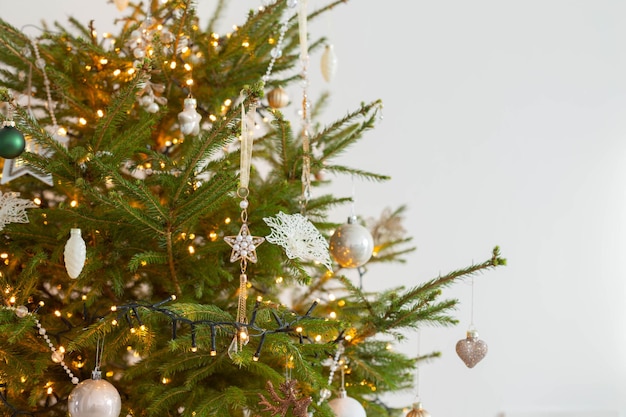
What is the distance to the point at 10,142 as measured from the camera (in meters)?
0.93

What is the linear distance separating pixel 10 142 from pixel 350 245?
535 mm

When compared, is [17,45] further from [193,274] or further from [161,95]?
[193,274]

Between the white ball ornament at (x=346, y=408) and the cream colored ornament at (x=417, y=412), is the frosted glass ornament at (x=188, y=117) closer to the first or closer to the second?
the white ball ornament at (x=346, y=408)

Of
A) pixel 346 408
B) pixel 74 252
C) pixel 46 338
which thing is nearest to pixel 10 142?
pixel 74 252

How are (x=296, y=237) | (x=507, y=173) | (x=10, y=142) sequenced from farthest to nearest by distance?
(x=507, y=173) < (x=296, y=237) < (x=10, y=142)

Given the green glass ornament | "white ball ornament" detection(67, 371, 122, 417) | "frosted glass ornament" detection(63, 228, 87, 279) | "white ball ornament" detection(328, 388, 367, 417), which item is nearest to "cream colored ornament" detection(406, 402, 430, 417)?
"white ball ornament" detection(328, 388, 367, 417)

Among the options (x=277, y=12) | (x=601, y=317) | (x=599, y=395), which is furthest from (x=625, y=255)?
(x=277, y=12)

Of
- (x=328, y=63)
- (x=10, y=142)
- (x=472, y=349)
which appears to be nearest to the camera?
(x=10, y=142)

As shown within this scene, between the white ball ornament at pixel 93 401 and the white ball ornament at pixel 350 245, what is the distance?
412mm

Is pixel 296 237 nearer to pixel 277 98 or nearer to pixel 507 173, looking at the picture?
pixel 277 98

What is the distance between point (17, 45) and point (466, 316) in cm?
147

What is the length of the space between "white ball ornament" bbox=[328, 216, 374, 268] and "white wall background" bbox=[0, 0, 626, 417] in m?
0.93

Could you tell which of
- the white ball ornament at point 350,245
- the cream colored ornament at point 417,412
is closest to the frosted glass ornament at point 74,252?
the white ball ornament at point 350,245

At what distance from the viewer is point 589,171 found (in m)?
2.22
